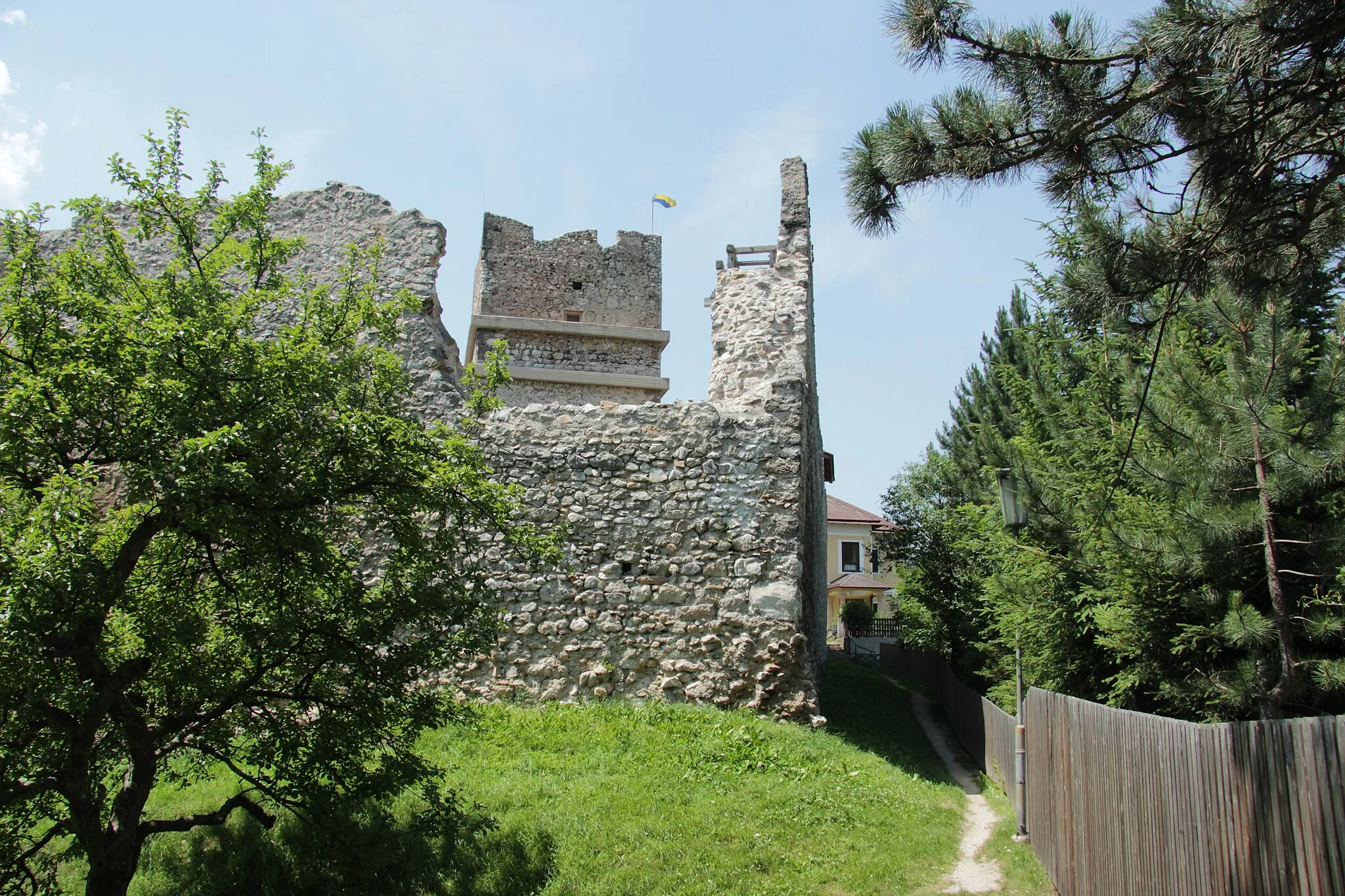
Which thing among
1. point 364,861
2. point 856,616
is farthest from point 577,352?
point 856,616

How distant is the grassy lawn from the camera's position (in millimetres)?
6430

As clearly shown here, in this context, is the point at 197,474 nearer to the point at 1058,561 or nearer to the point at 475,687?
the point at 475,687

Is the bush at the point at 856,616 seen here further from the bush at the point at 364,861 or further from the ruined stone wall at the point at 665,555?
the bush at the point at 364,861

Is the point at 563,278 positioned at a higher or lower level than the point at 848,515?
higher

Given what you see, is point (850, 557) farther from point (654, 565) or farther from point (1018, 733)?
point (1018, 733)

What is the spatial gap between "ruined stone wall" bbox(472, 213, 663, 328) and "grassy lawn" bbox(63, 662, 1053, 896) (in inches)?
496

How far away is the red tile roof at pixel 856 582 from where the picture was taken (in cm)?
3786

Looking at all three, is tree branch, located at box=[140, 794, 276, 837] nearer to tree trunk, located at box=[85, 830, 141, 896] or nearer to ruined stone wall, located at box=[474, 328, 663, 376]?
tree trunk, located at box=[85, 830, 141, 896]

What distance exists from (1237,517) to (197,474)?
25.2 feet

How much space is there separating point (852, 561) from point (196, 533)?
3692 cm

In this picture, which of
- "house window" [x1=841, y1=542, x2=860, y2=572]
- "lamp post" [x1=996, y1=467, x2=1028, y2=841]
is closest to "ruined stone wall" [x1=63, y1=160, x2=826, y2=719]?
"lamp post" [x1=996, y1=467, x2=1028, y2=841]

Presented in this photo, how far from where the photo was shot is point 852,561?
4000cm

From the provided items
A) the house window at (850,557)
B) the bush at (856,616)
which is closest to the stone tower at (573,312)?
the bush at (856,616)

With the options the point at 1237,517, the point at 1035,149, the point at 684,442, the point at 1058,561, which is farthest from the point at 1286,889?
the point at 684,442
